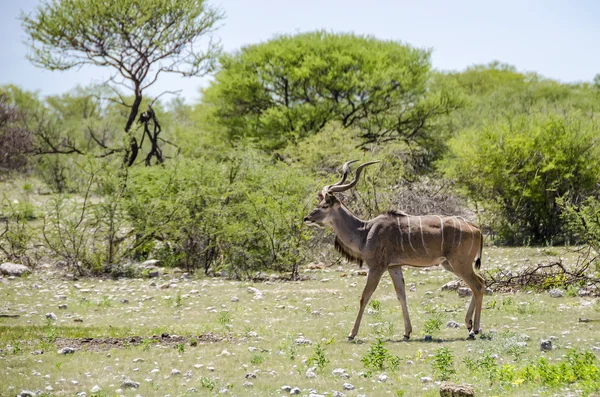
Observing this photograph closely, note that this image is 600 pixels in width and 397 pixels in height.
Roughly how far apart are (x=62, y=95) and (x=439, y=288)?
50.9 metres

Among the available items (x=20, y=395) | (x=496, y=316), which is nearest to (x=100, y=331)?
(x=20, y=395)

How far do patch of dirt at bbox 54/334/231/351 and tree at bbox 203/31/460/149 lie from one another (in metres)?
20.3

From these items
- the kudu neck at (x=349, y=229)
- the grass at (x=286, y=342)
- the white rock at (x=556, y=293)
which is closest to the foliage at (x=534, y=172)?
the grass at (x=286, y=342)

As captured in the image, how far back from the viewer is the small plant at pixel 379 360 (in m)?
8.18

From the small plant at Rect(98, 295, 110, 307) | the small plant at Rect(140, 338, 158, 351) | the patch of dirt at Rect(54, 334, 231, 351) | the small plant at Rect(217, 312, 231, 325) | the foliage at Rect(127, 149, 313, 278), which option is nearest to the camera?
the small plant at Rect(140, 338, 158, 351)

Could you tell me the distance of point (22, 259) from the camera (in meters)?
17.7

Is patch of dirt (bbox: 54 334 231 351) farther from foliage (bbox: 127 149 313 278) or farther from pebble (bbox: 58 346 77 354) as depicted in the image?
foliage (bbox: 127 149 313 278)

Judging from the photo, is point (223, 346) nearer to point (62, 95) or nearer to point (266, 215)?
point (266, 215)

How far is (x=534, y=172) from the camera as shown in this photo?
2220 cm

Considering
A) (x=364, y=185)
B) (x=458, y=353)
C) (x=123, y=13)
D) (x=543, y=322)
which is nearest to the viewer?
(x=458, y=353)

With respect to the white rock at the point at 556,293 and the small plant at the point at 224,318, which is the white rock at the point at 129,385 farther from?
the white rock at the point at 556,293

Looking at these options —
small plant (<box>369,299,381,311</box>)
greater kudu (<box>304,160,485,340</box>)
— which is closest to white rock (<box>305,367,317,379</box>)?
greater kudu (<box>304,160,485,340</box>)

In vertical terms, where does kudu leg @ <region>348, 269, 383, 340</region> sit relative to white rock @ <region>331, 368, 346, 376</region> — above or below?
above

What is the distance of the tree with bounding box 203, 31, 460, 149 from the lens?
3066 centimetres
